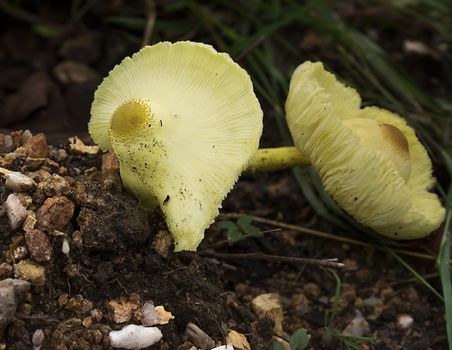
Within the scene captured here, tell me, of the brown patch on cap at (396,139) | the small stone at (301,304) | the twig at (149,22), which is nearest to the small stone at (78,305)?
the small stone at (301,304)

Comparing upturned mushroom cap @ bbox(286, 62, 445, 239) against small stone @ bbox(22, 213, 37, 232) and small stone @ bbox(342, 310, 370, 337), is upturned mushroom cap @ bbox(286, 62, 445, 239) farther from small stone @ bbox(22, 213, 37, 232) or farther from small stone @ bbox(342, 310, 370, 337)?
small stone @ bbox(22, 213, 37, 232)

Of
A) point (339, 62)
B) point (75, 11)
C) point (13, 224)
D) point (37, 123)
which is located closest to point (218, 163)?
point (13, 224)

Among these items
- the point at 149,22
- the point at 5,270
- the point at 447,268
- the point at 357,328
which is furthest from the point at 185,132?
the point at 149,22

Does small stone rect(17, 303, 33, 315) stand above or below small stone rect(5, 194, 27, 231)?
below

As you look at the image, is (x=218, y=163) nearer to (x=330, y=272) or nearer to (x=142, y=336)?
(x=142, y=336)

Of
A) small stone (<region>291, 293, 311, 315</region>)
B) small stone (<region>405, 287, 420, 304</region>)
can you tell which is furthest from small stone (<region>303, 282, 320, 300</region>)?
small stone (<region>405, 287, 420, 304</region>)

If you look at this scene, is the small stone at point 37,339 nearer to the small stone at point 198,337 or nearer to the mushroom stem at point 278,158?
the small stone at point 198,337
